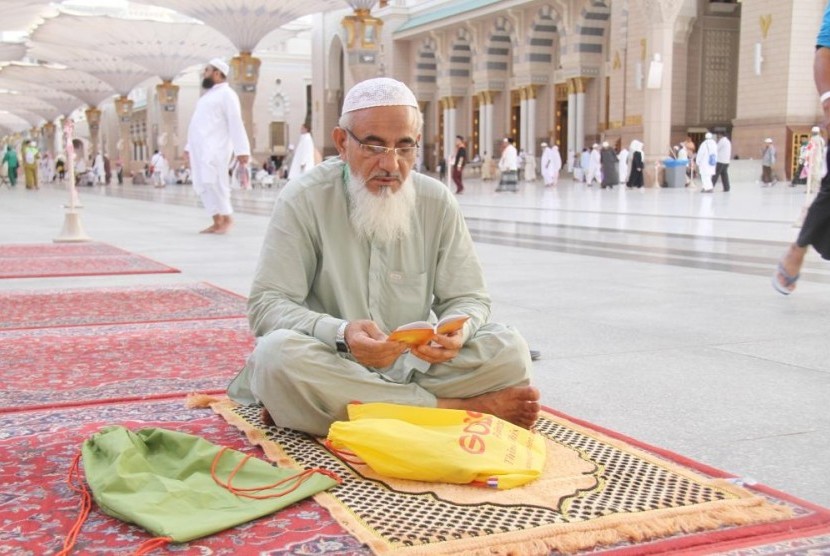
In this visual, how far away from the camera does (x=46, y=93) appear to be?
3762 centimetres

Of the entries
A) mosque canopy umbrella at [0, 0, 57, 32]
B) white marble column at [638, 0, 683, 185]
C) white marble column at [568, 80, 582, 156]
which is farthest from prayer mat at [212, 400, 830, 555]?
white marble column at [568, 80, 582, 156]

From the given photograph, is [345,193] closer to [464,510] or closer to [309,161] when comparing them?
[464,510]

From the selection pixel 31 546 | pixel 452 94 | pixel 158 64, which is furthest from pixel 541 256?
pixel 158 64

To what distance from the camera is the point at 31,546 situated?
4.30 feet

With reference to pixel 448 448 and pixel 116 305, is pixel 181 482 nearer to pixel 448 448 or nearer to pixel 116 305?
pixel 448 448

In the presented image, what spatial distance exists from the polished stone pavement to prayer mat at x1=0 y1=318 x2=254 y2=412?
89cm

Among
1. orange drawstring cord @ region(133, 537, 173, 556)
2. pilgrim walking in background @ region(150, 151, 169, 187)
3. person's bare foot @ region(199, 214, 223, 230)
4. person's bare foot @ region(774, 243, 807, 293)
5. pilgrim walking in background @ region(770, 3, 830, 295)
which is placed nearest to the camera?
orange drawstring cord @ region(133, 537, 173, 556)

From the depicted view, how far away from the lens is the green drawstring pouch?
4.49ft

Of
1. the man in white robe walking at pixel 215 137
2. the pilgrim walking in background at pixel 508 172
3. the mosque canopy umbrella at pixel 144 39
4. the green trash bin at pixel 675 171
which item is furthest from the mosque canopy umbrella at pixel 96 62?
the man in white robe walking at pixel 215 137

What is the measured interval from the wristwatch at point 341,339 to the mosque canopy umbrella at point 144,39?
22.5 meters

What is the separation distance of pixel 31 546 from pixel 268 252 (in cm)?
78

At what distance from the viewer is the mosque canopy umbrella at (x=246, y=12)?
19.3 meters

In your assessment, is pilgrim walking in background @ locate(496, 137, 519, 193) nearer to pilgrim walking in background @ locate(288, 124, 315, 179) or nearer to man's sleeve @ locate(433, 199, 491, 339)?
pilgrim walking in background @ locate(288, 124, 315, 179)

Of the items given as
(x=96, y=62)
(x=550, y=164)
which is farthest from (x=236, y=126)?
(x=96, y=62)
